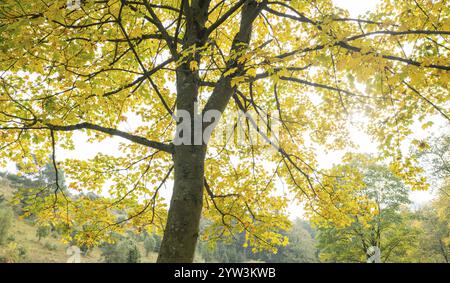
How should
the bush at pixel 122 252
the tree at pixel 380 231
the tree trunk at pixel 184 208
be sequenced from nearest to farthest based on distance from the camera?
the tree trunk at pixel 184 208, the tree at pixel 380 231, the bush at pixel 122 252

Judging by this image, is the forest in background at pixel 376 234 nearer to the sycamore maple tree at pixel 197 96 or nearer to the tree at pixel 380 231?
the tree at pixel 380 231

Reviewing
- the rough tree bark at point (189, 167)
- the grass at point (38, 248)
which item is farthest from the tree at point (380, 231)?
the grass at point (38, 248)

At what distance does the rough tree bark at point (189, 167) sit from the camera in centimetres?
271

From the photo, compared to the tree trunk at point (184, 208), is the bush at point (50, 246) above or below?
above

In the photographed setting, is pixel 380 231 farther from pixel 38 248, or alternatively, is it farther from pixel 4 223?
pixel 38 248

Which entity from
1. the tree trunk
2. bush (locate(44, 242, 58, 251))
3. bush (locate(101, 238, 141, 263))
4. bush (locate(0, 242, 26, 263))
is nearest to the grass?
bush (locate(44, 242, 58, 251))

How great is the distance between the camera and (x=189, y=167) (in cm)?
300

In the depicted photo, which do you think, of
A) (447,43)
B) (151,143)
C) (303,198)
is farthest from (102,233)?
(447,43)

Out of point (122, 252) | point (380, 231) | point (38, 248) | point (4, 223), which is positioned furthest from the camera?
point (38, 248)

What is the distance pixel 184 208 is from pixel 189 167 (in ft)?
1.51

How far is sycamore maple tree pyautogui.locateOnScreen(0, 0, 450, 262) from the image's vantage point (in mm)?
2736

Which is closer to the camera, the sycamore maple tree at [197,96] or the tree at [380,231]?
the sycamore maple tree at [197,96]

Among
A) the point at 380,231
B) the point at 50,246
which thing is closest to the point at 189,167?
the point at 380,231

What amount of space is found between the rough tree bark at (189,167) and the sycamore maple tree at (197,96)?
1 cm
